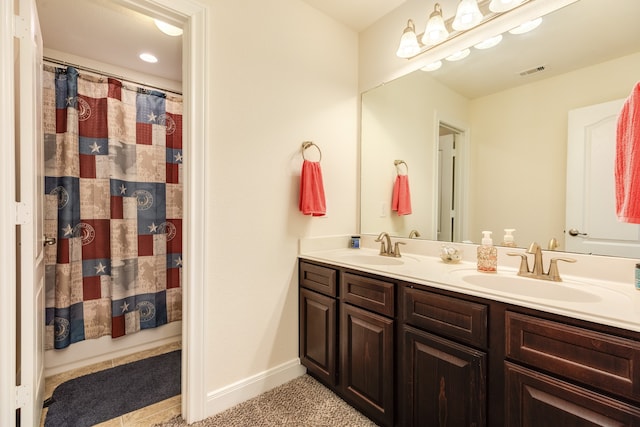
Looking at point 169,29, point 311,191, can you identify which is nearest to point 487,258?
point 311,191

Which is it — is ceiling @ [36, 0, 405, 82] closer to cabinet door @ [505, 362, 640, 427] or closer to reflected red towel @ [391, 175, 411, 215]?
reflected red towel @ [391, 175, 411, 215]

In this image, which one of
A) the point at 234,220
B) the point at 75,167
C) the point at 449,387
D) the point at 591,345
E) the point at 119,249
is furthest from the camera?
the point at 119,249

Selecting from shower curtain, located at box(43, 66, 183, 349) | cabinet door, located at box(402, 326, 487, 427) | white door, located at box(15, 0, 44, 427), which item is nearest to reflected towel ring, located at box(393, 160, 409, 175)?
cabinet door, located at box(402, 326, 487, 427)

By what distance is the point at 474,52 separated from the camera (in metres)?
1.67

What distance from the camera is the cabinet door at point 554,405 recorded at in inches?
31.7

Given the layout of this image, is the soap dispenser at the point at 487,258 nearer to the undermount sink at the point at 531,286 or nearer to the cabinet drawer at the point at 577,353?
the undermount sink at the point at 531,286

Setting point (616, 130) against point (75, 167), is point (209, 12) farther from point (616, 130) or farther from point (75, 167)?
point (616, 130)

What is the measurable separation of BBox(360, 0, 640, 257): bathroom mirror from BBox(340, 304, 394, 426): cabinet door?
73 cm

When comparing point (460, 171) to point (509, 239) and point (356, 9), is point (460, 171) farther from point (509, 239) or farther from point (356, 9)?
point (356, 9)

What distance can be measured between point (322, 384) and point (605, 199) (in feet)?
5.81

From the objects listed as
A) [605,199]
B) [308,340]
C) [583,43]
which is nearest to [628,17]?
[583,43]

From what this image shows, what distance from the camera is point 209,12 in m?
1.54

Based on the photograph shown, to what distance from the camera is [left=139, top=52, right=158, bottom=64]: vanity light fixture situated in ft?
7.14

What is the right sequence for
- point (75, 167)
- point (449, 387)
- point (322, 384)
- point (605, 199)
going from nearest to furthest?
point (449, 387) < point (605, 199) < point (322, 384) < point (75, 167)
